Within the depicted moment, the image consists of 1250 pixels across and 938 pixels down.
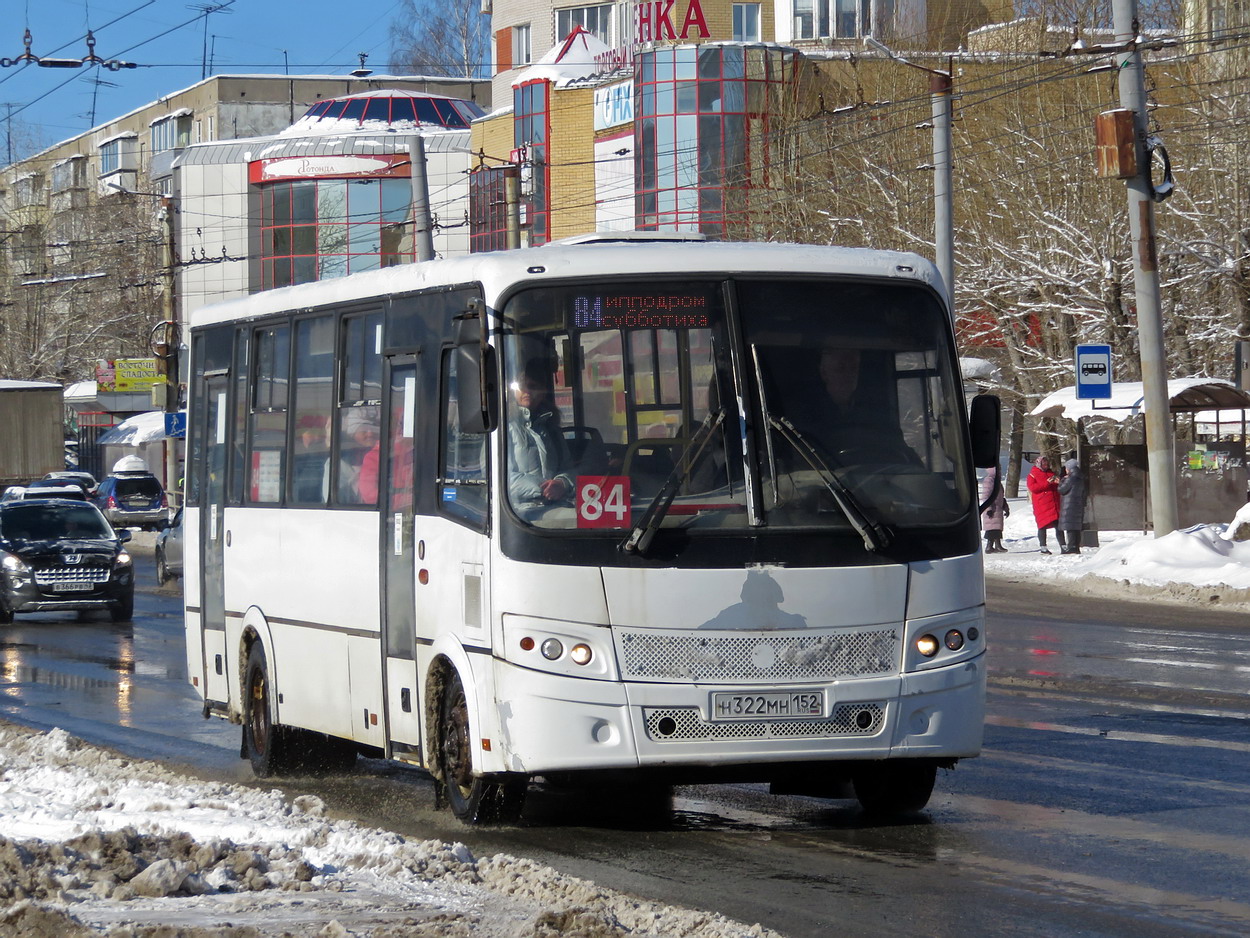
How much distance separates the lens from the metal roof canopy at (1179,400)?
109 ft

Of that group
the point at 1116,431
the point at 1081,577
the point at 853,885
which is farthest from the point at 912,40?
the point at 853,885

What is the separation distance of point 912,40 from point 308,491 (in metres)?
40.3

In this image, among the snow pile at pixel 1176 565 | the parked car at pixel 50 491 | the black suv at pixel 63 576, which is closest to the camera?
the snow pile at pixel 1176 565

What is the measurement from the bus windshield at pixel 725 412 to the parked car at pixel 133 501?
49052mm

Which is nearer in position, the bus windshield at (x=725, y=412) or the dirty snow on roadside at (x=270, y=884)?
the dirty snow on roadside at (x=270, y=884)

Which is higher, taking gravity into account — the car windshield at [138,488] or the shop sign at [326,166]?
the shop sign at [326,166]

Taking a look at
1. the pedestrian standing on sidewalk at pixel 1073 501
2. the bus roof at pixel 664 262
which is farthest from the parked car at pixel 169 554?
the bus roof at pixel 664 262

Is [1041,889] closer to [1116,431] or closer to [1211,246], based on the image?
[1211,246]

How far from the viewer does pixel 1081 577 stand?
28016 mm

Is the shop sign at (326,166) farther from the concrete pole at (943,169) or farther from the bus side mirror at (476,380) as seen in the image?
the bus side mirror at (476,380)

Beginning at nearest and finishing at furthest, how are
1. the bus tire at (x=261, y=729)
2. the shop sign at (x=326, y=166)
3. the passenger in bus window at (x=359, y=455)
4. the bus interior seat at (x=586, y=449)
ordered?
the bus interior seat at (x=586, y=449) < the passenger in bus window at (x=359, y=455) < the bus tire at (x=261, y=729) < the shop sign at (x=326, y=166)

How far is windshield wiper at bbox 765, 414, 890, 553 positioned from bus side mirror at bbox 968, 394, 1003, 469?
86 centimetres

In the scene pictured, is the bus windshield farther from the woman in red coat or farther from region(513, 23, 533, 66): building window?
region(513, 23, 533, 66): building window

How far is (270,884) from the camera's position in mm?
7367
